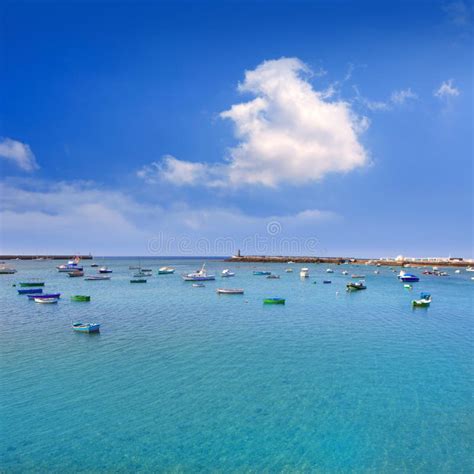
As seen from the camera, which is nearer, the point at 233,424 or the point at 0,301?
the point at 233,424

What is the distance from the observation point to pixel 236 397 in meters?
18.2

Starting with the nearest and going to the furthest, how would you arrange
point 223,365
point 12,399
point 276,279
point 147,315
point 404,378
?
point 12,399, point 404,378, point 223,365, point 147,315, point 276,279

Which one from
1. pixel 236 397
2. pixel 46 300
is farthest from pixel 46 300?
pixel 236 397

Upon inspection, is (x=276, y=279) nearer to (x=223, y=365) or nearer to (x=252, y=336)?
(x=252, y=336)

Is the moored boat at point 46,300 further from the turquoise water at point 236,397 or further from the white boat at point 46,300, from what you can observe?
the turquoise water at point 236,397

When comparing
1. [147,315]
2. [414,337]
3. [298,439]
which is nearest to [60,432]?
[298,439]

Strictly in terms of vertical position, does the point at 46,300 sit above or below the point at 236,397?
below

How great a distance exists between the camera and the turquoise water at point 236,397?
13.5m

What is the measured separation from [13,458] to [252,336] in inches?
795

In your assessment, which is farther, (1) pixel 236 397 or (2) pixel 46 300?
(2) pixel 46 300

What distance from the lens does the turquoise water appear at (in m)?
13.5

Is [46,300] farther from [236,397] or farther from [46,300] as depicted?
[236,397]

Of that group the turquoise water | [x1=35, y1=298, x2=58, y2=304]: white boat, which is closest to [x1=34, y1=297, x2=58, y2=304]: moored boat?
[x1=35, y1=298, x2=58, y2=304]: white boat

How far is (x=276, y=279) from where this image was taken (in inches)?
3900
